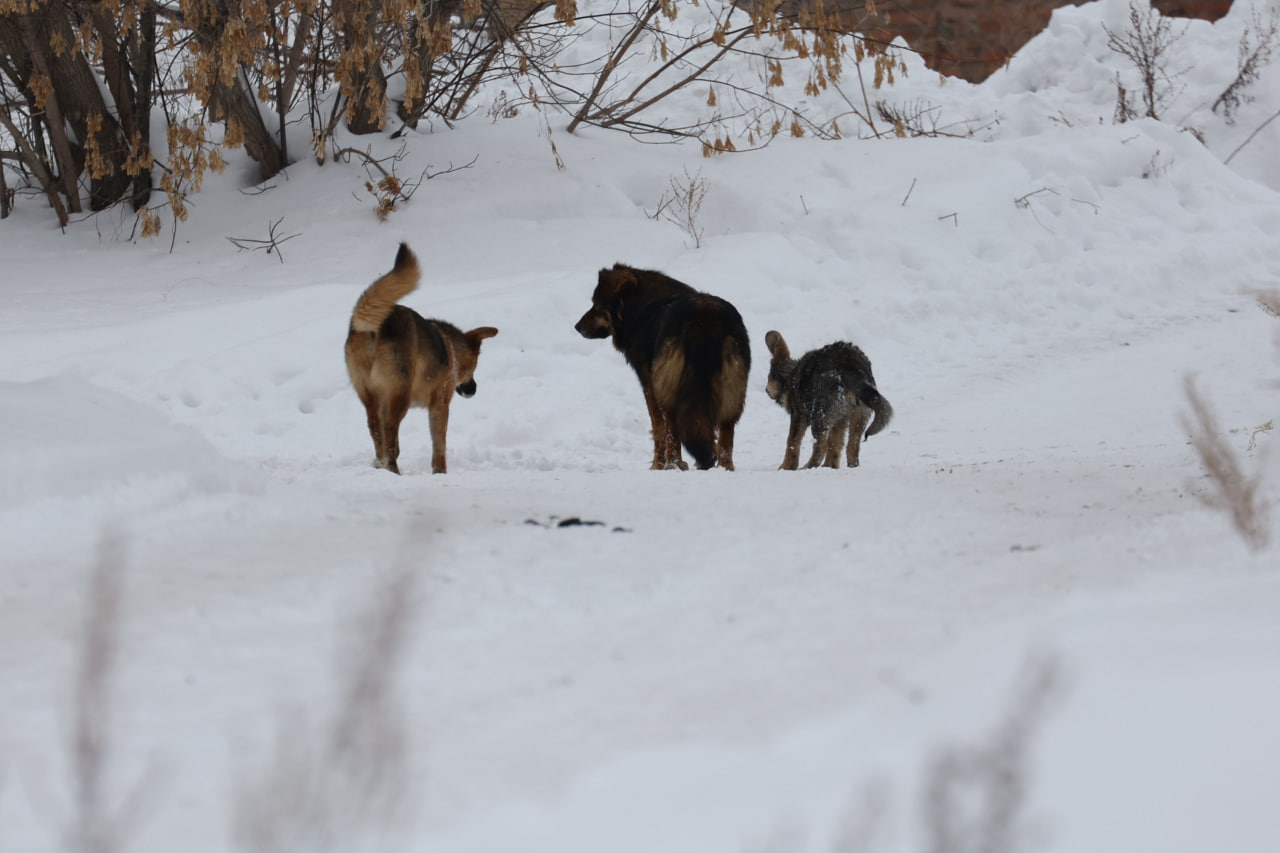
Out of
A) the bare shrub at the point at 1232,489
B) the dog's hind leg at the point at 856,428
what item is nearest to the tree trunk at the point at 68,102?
the dog's hind leg at the point at 856,428

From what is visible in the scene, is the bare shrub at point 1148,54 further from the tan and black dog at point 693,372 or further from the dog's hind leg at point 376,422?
the dog's hind leg at point 376,422

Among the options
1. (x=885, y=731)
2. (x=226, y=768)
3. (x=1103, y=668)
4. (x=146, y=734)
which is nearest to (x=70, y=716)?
(x=146, y=734)

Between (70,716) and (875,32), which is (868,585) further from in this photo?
(875,32)

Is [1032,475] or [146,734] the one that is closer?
[146,734]

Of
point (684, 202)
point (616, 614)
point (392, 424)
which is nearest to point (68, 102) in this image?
point (684, 202)

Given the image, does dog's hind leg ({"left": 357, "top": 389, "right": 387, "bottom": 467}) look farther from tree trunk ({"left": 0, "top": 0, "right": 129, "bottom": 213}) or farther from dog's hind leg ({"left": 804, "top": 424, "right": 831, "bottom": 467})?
tree trunk ({"left": 0, "top": 0, "right": 129, "bottom": 213})

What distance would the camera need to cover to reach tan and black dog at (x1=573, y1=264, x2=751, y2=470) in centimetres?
674

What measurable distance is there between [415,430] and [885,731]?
7.07 metres

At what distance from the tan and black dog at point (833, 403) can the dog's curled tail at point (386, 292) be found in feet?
8.36

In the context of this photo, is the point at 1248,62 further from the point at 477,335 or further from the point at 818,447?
the point at 477,335

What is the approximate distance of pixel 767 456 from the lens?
325 inches

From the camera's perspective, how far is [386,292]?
6297 millimetres

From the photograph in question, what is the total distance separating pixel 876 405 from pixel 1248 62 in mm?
14886

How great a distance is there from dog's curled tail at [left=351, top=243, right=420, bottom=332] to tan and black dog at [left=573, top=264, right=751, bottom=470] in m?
1.56
